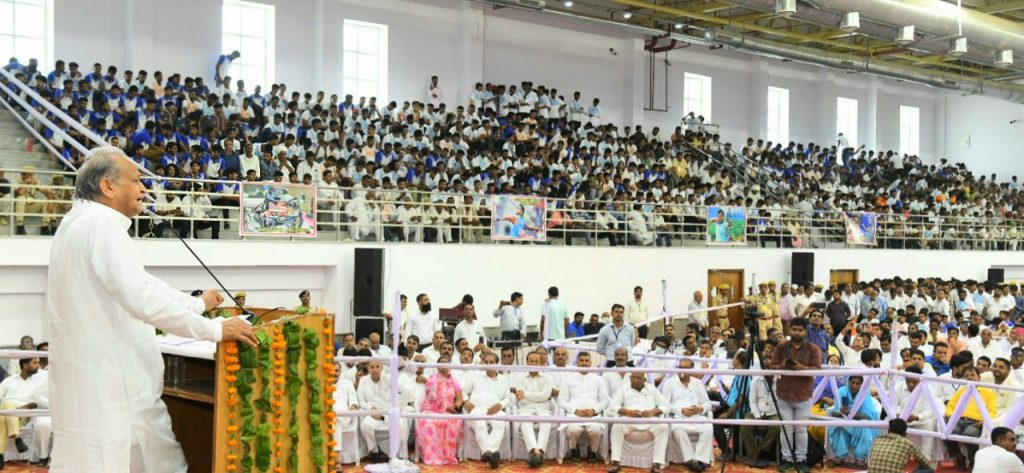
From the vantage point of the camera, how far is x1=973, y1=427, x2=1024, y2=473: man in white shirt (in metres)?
7.73

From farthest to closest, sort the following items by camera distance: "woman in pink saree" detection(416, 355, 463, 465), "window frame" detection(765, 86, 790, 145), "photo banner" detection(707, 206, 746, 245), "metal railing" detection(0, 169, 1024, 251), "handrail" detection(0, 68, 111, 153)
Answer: "window frame" detection(765, 86, 790, 145) → "photo banner" detection(707, 206, 746, 245) → "handrail" detection(0, 68, 111, 153) → "metal railing" detection(0, 169, 1024, 251) → "woman in pink saree" detection(416, 355, 463, 465)

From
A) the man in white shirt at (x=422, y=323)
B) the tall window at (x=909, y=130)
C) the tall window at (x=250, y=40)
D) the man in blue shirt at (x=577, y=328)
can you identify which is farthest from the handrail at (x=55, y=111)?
the tall window at (x=909, y=130)

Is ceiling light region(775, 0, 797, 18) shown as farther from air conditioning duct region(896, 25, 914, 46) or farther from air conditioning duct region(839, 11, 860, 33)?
air conditioning duct region(896, 25, 914, 46)

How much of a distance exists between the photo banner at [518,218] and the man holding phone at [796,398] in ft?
26.9

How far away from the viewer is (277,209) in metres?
14.5

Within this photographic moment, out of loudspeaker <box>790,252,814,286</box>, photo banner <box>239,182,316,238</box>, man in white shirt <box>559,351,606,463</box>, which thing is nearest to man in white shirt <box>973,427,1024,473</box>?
man in white shirt <box>559,351,606,463</box>

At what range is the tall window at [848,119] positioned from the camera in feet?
109

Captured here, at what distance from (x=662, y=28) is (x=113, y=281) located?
77.4 ft

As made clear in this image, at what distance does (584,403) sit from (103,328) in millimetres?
6833

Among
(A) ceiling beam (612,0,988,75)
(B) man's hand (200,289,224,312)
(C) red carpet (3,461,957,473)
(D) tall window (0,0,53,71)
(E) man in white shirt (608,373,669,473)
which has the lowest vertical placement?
(C) red carpet (3,461,957,473)

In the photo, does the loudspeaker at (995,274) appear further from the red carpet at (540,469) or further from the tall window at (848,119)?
the red carpet at (540,469)

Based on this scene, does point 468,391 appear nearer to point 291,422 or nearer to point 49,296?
point 291,422

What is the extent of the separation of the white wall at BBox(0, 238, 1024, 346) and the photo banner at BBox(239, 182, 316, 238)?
0.30 m

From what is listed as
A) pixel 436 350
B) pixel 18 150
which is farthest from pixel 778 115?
pixel 18 150
